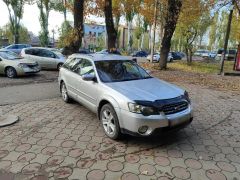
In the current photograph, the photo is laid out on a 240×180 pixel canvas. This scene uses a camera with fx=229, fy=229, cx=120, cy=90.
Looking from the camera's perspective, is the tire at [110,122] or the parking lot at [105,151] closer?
the parking lot at [105,151]

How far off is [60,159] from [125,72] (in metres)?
2.57

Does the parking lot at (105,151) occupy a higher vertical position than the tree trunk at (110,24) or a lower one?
lower

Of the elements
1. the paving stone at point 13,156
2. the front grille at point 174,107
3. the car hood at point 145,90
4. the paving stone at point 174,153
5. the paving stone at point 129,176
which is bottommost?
the paving stone at point 13,156

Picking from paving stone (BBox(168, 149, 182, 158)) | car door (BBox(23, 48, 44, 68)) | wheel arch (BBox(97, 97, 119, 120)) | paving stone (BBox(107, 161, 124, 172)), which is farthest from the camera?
car door (BBox(23, 48, 44, 68))

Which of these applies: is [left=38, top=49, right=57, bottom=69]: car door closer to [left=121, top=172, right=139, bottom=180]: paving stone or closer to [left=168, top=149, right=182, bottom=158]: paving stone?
[left=168, top=149, right=182, bottom=158]: paving stone

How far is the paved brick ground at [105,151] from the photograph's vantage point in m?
3.49

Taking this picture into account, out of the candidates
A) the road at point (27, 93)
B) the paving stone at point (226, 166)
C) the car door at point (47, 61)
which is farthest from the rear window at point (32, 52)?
the paving stone at point (226, 166)

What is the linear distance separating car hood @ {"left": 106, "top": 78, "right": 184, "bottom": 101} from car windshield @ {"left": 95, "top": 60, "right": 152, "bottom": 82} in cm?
29

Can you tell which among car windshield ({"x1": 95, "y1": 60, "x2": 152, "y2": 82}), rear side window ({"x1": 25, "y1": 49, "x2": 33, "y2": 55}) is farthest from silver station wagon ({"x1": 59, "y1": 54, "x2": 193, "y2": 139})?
rear side window ({"x1": 25, "y1": 49, "x2": 33, "y2": 55})

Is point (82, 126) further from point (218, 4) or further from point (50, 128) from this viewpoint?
point (218, 4)

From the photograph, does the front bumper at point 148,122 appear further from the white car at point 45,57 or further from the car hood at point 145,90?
the white car at point 45,57

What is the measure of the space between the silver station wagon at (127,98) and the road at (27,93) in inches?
96.9

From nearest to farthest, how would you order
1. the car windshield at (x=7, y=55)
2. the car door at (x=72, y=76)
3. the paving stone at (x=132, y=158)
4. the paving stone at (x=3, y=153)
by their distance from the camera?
the paving stone at (x=132, y=158)
the paving stone at (x=3, y=153)
the car door at (x=72, y=76)
the car windshield at (x=7, y=55)

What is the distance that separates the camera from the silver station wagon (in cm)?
397
